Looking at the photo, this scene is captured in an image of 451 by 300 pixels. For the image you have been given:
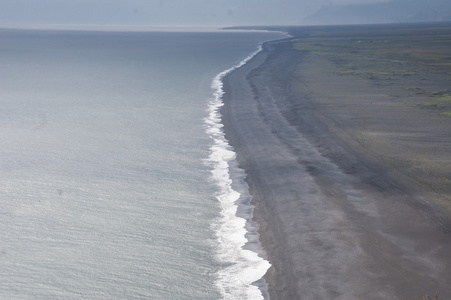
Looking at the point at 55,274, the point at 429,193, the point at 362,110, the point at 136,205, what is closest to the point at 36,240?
the point at 55,274

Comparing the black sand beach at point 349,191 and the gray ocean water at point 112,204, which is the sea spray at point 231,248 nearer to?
the gray ocean water at point 112,204

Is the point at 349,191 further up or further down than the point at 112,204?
further up

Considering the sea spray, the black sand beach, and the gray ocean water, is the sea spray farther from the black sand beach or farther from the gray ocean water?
the black sand beach

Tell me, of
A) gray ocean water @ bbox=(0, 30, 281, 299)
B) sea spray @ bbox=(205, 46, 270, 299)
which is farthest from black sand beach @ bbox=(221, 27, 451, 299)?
gray ocean water @ bbox=(0, 30, 281, 299)

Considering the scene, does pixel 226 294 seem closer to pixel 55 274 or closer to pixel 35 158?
pixel 55 274

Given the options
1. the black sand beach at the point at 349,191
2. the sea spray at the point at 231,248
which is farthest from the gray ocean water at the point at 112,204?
the black sand beach at the point at 349,191

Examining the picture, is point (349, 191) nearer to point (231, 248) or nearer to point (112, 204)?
point (231, 248)

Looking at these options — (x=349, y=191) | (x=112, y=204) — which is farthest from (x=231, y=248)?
(x=349, y=191)
